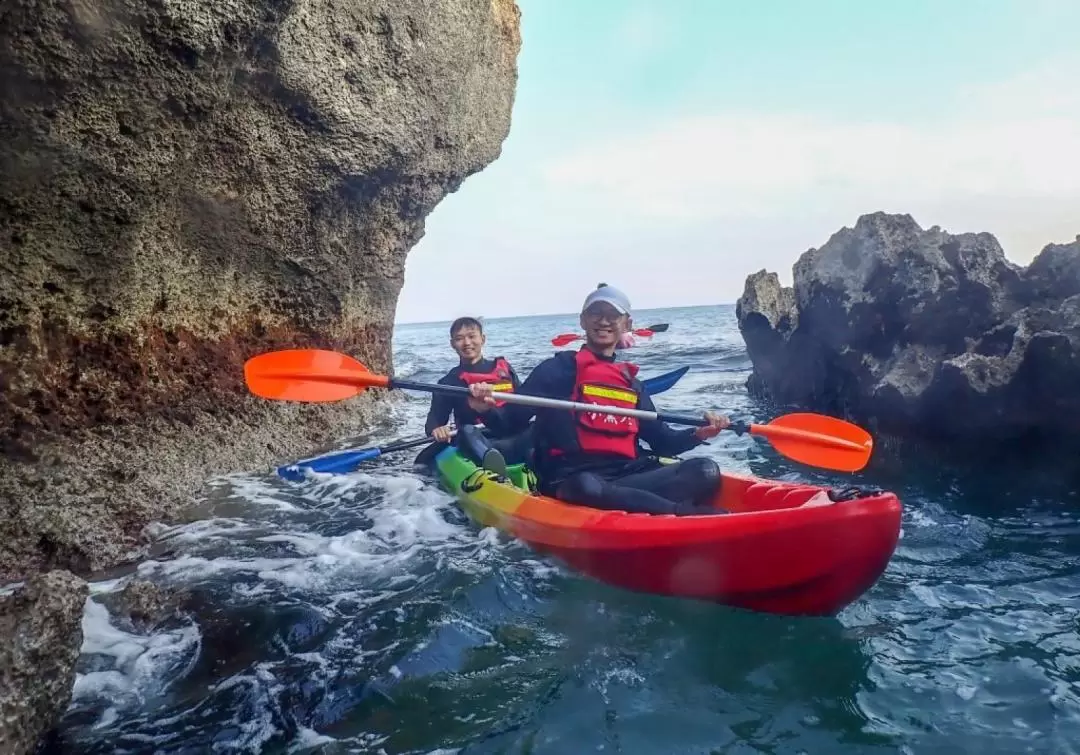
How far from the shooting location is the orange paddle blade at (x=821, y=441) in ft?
14.7

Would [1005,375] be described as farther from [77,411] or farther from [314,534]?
[77,411]

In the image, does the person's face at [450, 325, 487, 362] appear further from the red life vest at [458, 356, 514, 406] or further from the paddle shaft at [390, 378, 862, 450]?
the paddle shaft at [390, 378, 862, 450]

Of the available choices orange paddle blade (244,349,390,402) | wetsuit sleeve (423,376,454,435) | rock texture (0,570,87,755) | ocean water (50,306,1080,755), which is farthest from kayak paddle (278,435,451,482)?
rock texture (0,570,87,755)

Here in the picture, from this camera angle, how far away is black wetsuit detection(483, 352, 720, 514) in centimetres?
413

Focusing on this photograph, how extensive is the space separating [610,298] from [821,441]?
5.20 feet

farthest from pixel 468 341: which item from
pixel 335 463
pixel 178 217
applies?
pixel 178 217

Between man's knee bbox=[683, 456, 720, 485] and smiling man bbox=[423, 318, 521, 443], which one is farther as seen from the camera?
smiling man bbox=[423, 318, 521, 443]

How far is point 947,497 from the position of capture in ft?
17.4

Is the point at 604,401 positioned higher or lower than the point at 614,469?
higher

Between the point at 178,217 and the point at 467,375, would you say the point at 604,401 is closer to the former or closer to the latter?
the point at 467,375

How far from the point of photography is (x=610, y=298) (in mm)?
4465

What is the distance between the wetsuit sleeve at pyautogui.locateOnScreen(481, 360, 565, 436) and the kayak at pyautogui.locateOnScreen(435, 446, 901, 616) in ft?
2.77

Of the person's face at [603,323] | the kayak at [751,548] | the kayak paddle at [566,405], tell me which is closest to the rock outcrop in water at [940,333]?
the kayak paddle at [566,405]

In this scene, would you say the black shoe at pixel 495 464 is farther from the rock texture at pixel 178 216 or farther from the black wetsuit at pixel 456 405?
the rock texture at pixel 178 216
